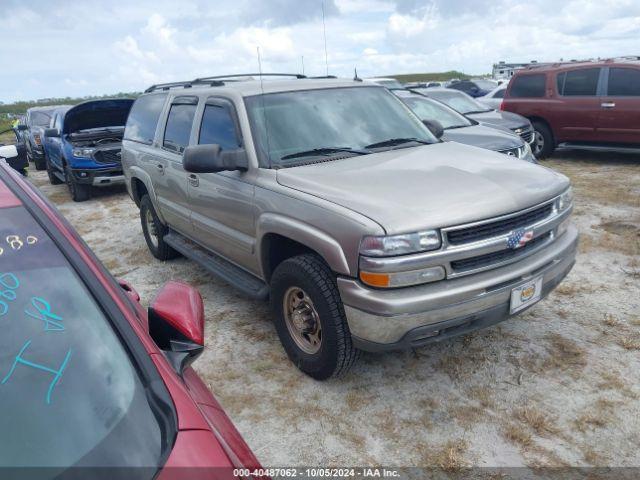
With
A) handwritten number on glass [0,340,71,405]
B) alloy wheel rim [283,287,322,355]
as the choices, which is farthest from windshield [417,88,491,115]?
handwritten number on glass [0,340,71,405]

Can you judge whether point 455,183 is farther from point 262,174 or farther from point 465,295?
point 262,174

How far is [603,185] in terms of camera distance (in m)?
7.80

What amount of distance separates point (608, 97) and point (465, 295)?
326 inches

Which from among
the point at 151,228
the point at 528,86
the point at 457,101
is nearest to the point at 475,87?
the point at 528,86

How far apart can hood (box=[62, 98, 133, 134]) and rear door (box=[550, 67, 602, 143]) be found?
8.42 meters

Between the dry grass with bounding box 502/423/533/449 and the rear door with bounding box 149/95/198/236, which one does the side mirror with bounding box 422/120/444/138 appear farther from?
the dry grass with bounding box 502/423/533/449

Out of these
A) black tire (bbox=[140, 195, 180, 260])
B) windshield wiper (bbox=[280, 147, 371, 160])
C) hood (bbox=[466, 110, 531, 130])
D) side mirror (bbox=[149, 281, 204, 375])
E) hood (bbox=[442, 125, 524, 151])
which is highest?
windshield wiper (bbox=[280, 147, 371, 160])

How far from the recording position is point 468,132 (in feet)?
23.3

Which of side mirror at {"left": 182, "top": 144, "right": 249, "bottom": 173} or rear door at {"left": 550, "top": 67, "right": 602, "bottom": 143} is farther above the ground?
side mirror at {"left": 182, "top": 144, "right": 249, "bottom": 173}

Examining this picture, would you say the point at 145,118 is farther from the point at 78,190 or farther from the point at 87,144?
the point at 87,144

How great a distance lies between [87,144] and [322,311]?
8549 mm

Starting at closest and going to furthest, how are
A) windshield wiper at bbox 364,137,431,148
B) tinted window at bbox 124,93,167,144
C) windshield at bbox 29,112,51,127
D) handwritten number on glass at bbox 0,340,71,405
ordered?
handwritten number on glass at bbox 0,340,71,405 < windshield wiper at bbox 364,137,431,148 < tinted window at bbox 124,93,167,144 < windshield at bbox 29,112,51,127

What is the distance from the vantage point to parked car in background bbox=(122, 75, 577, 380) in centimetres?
270

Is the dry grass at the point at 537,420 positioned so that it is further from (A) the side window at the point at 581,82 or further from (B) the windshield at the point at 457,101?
(A) the side window at the point at 581,82
